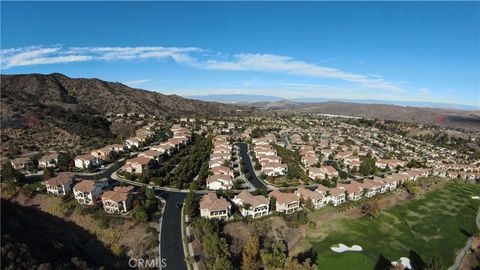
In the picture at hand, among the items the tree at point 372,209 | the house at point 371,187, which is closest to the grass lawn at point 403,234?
the tree at point 372,209

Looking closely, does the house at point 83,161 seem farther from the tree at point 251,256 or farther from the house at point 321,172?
the house at point 321,172

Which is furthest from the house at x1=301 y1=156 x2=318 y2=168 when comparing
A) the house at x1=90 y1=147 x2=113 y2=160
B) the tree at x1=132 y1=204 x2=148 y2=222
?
the house at x1=90 y1=147 x2=113 y2=160

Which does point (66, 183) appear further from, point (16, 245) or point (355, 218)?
point (355, 218)

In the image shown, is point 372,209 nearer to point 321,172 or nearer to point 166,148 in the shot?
point 321,172

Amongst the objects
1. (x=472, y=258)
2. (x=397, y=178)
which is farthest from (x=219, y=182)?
(x=397, y=178)

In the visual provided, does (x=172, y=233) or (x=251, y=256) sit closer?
(x=251, y=256)

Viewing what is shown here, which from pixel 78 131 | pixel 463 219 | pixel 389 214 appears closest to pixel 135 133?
pixel 78 131

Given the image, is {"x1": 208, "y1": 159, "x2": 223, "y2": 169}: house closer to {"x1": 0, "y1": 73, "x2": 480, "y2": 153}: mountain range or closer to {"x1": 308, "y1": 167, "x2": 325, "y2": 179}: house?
{"x1": 308, "y1": 167, "x2": 325, "y2": 179}: house
